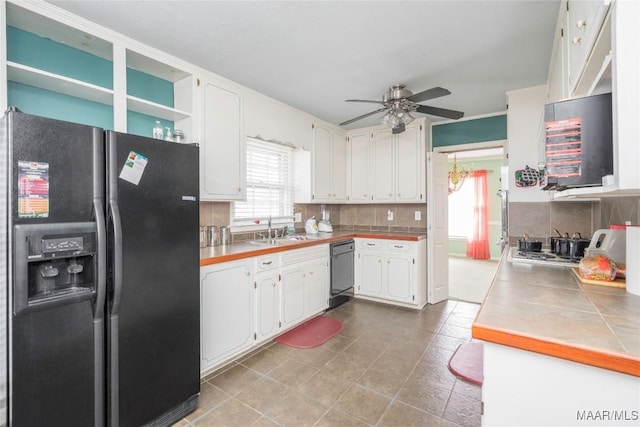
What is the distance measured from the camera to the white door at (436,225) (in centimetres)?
389

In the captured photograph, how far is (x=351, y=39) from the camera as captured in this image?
6.97ft

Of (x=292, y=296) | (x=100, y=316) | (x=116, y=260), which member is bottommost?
(x=292, y=296)

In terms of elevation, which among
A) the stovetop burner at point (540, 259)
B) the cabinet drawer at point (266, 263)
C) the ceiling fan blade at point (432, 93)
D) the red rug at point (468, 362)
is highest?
the ceiling fan blade at point (432, 93)

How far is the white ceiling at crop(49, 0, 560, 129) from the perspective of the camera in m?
1.80

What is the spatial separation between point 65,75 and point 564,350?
3002 millimetres

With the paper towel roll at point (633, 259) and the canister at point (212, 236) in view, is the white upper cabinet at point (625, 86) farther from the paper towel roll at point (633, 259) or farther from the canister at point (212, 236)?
the canister at point (212, 236)

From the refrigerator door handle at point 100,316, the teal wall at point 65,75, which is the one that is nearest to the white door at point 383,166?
the teal wall at point 65,75

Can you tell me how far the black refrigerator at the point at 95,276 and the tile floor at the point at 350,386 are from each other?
1.09ft

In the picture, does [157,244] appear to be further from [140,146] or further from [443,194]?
[443,194]

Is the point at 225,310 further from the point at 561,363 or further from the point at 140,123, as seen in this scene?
the point at 561,363

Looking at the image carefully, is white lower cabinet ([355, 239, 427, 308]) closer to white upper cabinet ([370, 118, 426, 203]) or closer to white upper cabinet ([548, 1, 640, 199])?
white upper cabinet ([370, 118, 426, 203])

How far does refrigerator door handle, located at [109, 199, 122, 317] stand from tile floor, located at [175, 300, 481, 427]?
0.89 m

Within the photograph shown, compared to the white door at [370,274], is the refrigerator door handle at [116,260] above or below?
above

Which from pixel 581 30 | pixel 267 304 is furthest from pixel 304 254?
pixel 581 30
